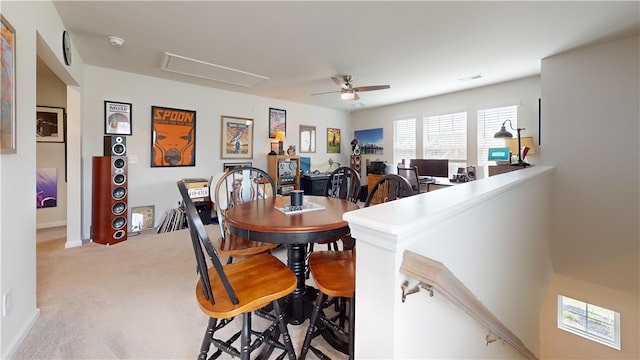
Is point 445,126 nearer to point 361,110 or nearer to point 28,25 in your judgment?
point 361,110

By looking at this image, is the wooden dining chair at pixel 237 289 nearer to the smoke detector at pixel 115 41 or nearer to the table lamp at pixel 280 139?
the smoke detector at pixel 115 41

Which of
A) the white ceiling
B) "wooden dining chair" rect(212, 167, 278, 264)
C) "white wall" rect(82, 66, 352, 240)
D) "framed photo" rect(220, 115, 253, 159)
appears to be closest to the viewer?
"wooden dining chair" rect(212, 167, 278, 264)

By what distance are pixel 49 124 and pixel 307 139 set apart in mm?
4253

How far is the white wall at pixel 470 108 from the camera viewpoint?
13.0ft

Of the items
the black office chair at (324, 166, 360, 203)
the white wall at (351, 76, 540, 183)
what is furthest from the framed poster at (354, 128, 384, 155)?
the black office chair at (324, 166, 360, 203)

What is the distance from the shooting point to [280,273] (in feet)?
4.52

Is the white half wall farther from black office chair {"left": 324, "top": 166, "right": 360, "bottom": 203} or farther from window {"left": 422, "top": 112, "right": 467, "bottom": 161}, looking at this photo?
window {"left": 422, "top": 112, "right": 467, "bottom": 161}

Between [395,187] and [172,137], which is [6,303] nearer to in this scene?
[395,187]

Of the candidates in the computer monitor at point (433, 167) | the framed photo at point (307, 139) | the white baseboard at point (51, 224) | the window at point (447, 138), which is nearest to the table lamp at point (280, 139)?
the framed photo at point (307, 139)

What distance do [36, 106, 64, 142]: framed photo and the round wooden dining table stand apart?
13.2 ft

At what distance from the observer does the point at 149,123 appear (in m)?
3.93

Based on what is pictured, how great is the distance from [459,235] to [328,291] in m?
0.65

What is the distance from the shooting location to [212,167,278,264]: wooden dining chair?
185cm

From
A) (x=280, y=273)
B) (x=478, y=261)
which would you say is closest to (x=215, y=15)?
(x=280, y=273)
